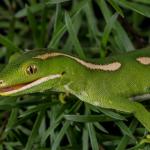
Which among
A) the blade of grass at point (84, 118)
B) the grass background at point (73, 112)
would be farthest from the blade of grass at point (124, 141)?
the blade of grass at point (84, 118)

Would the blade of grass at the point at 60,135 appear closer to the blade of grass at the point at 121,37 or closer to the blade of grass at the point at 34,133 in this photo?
the blade of grass at the point at 34,133

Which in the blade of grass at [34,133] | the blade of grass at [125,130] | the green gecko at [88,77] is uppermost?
the green gecko at [88,77]

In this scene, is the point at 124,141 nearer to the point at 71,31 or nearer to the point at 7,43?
the point at 71,31

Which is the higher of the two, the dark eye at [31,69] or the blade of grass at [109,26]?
the blade of grass at [109,26]

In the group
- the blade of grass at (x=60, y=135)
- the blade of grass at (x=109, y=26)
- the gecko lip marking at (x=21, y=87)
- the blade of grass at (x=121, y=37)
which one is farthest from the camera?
the blade of grass at (x=121, y=37)

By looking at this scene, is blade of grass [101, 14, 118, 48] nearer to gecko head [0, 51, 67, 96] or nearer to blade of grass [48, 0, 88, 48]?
blade of grass [48, 0, 88, 48]

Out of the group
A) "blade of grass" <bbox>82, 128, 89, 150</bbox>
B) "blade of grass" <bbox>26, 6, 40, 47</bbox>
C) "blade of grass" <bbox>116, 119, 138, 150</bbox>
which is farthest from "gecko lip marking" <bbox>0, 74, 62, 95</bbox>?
"blade of grass" <bbox>26, 6, 40, 47</bbox>

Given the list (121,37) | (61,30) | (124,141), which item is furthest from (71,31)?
(124,141)
